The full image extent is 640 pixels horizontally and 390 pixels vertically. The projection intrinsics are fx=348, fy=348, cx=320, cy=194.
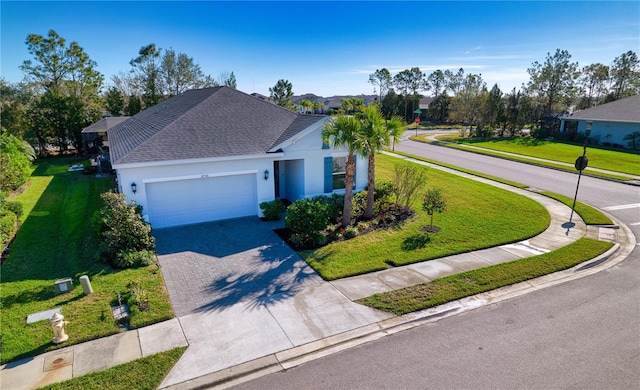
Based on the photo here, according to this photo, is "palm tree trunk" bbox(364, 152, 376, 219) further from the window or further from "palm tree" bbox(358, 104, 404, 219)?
the window

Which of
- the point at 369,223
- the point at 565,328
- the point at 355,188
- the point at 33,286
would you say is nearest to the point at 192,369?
the point at 33,286

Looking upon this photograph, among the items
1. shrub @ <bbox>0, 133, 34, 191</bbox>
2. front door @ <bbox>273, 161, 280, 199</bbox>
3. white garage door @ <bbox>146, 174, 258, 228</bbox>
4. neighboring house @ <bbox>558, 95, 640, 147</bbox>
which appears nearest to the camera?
white garage door @ <bbox>146, 174, 258, 228</bbox>

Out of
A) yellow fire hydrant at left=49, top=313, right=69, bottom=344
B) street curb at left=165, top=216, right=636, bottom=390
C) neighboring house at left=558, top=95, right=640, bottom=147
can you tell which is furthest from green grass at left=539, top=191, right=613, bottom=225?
neighboring house at left=558, top=95, right=640, bottom=147

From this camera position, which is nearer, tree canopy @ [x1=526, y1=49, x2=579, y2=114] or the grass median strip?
the grass median strip

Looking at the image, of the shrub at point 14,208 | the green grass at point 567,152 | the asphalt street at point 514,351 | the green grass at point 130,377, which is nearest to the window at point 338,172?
the asphalt street at point 514,351

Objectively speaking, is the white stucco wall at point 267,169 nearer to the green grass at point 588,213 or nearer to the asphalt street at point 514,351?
the asphalt street at point 514,351

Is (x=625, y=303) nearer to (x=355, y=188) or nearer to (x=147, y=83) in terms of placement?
(x=355, y=188)
